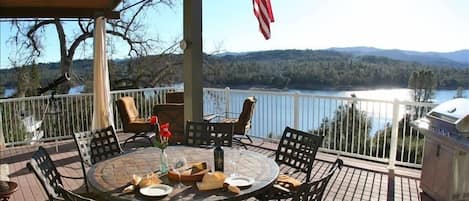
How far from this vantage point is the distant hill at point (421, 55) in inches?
269

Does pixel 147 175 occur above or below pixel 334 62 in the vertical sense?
below

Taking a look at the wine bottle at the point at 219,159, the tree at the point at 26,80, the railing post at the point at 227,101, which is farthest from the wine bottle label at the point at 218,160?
the tree at the point at 26,80

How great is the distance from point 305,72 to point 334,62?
735mm

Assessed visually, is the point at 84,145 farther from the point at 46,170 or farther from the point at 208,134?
the point at 208,134

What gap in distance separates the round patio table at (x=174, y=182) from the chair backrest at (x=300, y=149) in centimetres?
48

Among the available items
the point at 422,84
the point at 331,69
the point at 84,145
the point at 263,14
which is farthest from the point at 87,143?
the point at 422,84

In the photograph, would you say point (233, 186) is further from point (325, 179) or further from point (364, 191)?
point (364, 191)

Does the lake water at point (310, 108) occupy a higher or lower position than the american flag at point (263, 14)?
lower

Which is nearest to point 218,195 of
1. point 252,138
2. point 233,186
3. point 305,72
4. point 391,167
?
point 233,186

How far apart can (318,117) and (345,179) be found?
163 cm

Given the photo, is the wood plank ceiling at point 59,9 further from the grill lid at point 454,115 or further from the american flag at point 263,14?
the grill lid at point 454,115

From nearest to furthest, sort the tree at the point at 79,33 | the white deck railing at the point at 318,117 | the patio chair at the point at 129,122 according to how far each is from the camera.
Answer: the white deck railing at the point at 318,117 → the patio chair at the point at 129,122 → the tree at the point at 79,33

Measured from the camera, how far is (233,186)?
2334 millimetres

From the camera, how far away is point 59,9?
610cm
